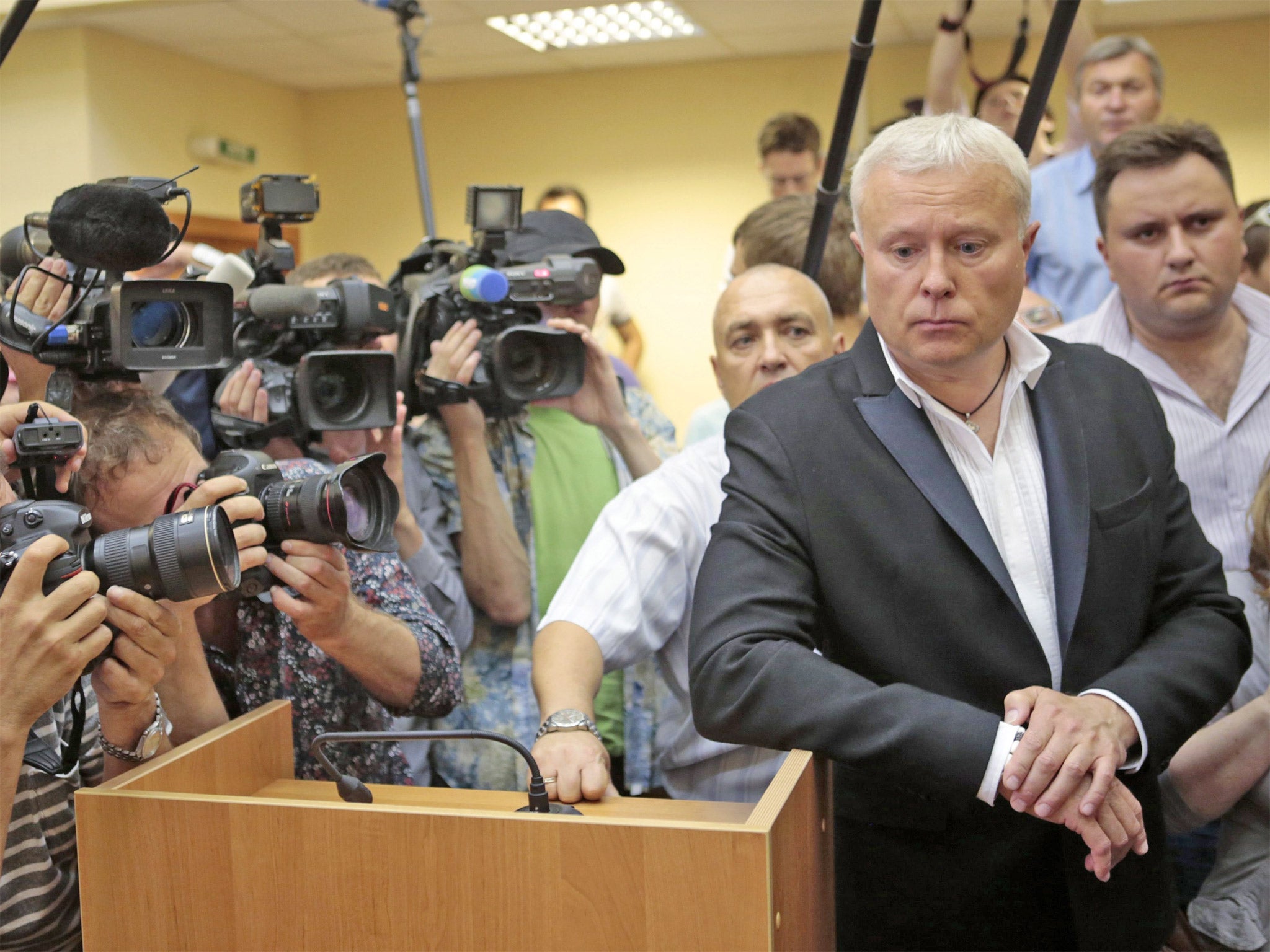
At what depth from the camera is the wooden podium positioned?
0.94 metres

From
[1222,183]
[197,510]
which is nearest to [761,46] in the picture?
[1222,183]

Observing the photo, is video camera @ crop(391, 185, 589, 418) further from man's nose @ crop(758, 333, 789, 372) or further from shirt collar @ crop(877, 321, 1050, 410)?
shirt collar @ crop(877, 321, 1050, 410)

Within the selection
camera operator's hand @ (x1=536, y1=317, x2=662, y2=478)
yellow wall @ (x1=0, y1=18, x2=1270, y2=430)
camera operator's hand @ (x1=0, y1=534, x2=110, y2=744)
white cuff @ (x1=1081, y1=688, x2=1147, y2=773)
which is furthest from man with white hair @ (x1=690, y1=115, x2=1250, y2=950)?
yellow wall @ (x1=0, y1=18, x2=1270, y2=430)

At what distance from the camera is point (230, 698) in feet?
5.03

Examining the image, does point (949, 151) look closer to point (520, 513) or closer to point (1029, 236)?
point (1029, 236)

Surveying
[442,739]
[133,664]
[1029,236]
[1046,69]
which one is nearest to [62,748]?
[133,664]

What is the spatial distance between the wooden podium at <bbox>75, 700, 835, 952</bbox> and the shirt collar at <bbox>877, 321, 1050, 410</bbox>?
0.44 meters

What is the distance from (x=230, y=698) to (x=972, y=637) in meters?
0.92

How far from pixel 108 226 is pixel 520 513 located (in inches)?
39.0

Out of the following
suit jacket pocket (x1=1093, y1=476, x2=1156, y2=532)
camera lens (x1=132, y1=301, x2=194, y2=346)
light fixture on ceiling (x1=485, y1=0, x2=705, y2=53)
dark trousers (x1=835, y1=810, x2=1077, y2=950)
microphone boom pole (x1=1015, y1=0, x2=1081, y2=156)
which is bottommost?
dark trousers (x1=835, y1=810, x2=1077, y2=950)

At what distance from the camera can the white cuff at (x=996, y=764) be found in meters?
1.11

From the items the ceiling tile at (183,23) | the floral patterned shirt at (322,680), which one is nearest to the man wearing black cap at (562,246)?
the floral patterned shirt at (322,680)

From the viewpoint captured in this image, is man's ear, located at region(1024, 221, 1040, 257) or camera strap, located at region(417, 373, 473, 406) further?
camera strap, located at region(417, 373, 473, 406)

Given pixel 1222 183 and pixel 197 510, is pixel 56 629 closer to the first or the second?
pixel 197 510
